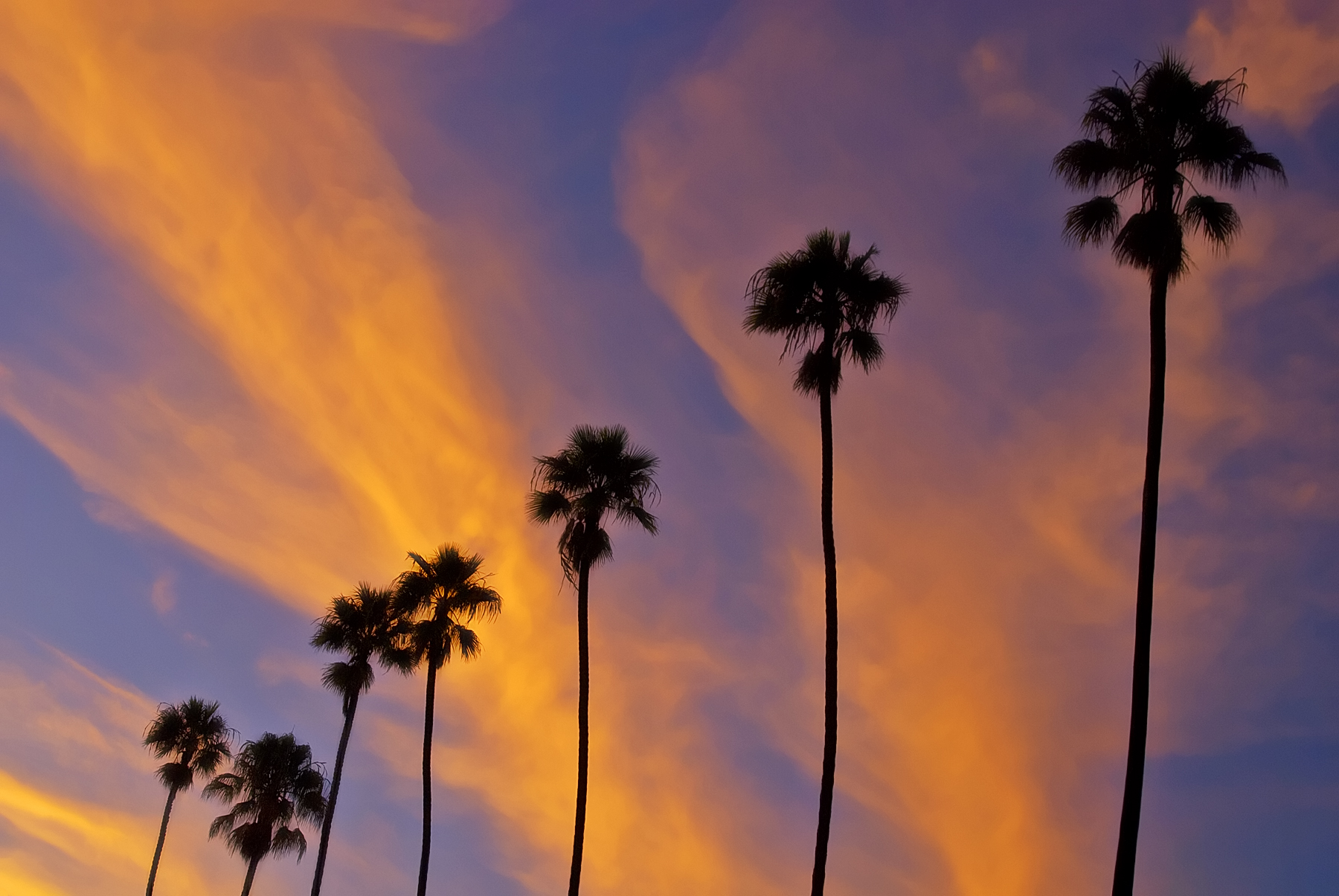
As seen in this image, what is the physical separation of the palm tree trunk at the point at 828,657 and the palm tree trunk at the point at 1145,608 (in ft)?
23.3

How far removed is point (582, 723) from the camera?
35875 millimetres

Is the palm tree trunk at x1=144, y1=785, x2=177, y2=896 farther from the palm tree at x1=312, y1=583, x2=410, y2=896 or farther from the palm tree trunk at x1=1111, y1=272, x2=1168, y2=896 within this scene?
the palm tree trunk at x1=1111, y1=272, x2=1168, y2=896

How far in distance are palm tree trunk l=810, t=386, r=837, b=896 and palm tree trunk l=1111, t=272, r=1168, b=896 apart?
280 inches

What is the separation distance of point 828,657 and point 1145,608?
824 cm

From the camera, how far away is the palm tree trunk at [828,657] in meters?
25.5

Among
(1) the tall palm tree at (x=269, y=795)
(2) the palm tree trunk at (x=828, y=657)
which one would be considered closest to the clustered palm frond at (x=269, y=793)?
(1) the tall palm tree at (x=269, y=795)

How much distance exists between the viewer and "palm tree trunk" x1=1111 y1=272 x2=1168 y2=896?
67.7 feet

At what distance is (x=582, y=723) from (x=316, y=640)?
68.0 feet

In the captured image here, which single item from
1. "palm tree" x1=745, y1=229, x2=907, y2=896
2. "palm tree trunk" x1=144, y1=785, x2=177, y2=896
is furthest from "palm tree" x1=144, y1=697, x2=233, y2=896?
"palm tree" x1=745, y1=229, x2=907, y2=896

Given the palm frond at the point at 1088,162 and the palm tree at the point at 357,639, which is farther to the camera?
the palm tree at the point at 357,639

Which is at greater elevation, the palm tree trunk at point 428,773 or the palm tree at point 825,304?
the palm tree at point 825,304

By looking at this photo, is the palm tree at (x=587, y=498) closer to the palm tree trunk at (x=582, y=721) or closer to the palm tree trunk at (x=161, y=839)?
the palm tree trunk at (x=582, y=721)

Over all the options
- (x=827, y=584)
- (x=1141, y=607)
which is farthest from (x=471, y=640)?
(x=1141, y=607)

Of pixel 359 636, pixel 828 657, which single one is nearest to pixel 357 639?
pixel 359 636
